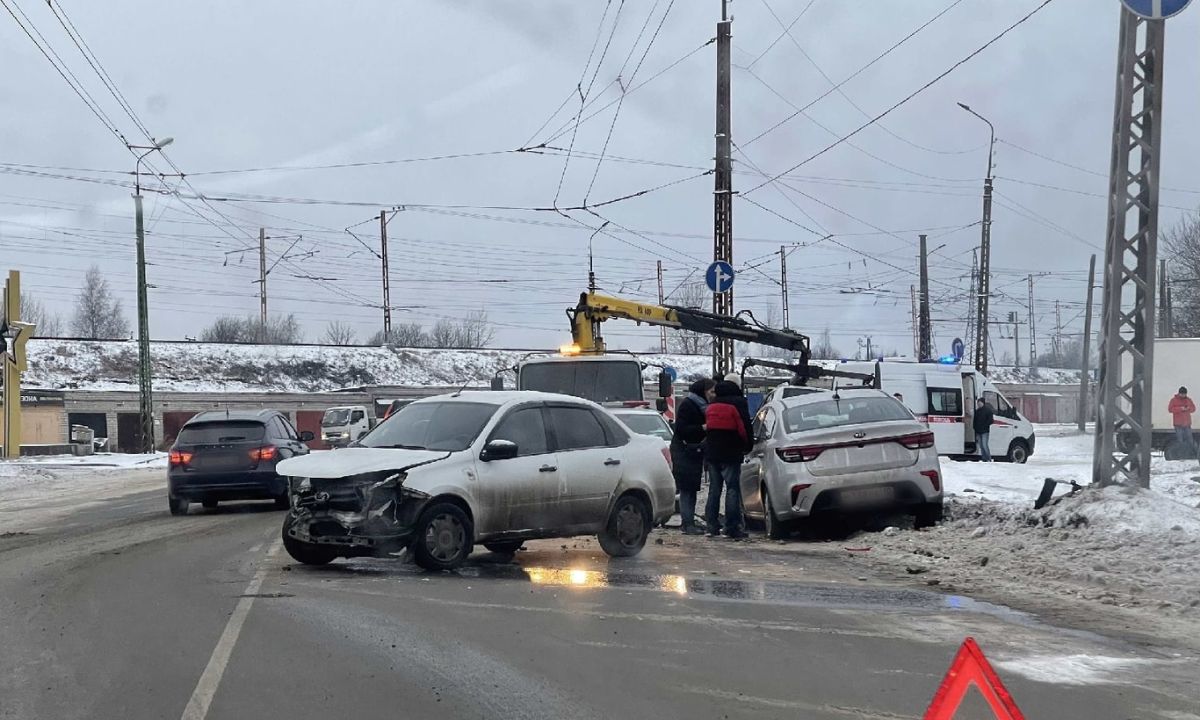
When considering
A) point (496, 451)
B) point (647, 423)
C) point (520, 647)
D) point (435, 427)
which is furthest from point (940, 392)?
point (520, 647)

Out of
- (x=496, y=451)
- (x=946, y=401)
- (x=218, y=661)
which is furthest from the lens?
(x=946, y=401)

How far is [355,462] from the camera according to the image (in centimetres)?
1048

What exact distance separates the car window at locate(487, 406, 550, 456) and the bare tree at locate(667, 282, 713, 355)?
196 ft

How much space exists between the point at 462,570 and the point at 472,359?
6333 cm

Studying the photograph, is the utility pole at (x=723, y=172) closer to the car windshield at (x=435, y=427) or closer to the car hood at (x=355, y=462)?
the car windshield at (x=435, y=427)

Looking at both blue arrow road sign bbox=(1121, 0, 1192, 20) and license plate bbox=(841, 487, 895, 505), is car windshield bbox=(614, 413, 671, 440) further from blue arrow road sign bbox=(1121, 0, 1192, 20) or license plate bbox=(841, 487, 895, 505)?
blue arrow road sign bbox=(1121, 0, 1192, 20)

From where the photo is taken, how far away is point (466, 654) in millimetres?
6957

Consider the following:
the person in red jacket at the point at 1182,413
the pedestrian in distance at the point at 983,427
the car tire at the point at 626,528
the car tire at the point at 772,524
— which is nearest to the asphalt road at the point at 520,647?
the car tire at the point at 626,528

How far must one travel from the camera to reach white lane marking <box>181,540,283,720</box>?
5742mm

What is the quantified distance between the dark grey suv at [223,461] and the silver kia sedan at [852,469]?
7800mm

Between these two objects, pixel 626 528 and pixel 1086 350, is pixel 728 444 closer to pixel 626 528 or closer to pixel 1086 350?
pixel 626 528

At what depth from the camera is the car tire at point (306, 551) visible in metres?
10.6

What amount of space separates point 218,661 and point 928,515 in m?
8.93

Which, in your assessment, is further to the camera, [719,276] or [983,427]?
[983,427]
